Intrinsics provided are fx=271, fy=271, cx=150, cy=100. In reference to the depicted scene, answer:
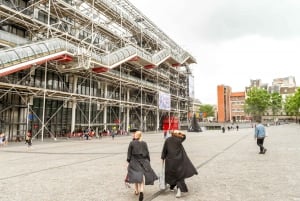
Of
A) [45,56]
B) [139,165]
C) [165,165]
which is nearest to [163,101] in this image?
[45,56]

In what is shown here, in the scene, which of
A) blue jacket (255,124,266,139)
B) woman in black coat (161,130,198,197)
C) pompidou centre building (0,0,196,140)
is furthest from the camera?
pompidou centre building (0,0,196,140)

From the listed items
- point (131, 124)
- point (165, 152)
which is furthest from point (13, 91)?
point (131, 124)

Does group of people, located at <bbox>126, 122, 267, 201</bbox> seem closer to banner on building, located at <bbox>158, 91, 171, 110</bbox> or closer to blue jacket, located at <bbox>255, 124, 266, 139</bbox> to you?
blue jacket, located at <bbox>255, 124, 266, 139</bbox>

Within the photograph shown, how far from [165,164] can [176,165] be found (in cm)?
25

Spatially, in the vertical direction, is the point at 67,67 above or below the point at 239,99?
below

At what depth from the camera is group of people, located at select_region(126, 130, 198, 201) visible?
497cm

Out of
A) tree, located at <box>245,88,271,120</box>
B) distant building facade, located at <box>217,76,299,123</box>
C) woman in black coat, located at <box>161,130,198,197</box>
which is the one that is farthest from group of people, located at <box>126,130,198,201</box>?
distant building facade, located at <box>217,76,299,123</box>

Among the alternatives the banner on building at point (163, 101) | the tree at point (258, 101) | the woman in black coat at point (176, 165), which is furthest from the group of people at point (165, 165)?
the tree at point (258, 101)

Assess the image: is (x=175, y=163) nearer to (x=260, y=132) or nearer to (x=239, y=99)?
(x=260, y=132)

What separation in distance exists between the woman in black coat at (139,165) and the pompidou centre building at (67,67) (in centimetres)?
1545

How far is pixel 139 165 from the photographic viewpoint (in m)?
5.05

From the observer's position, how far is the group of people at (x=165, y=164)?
4970mm

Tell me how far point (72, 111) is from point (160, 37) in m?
24.7

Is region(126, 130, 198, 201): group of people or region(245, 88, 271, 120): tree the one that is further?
region(245, 88, 271, 120): tree
